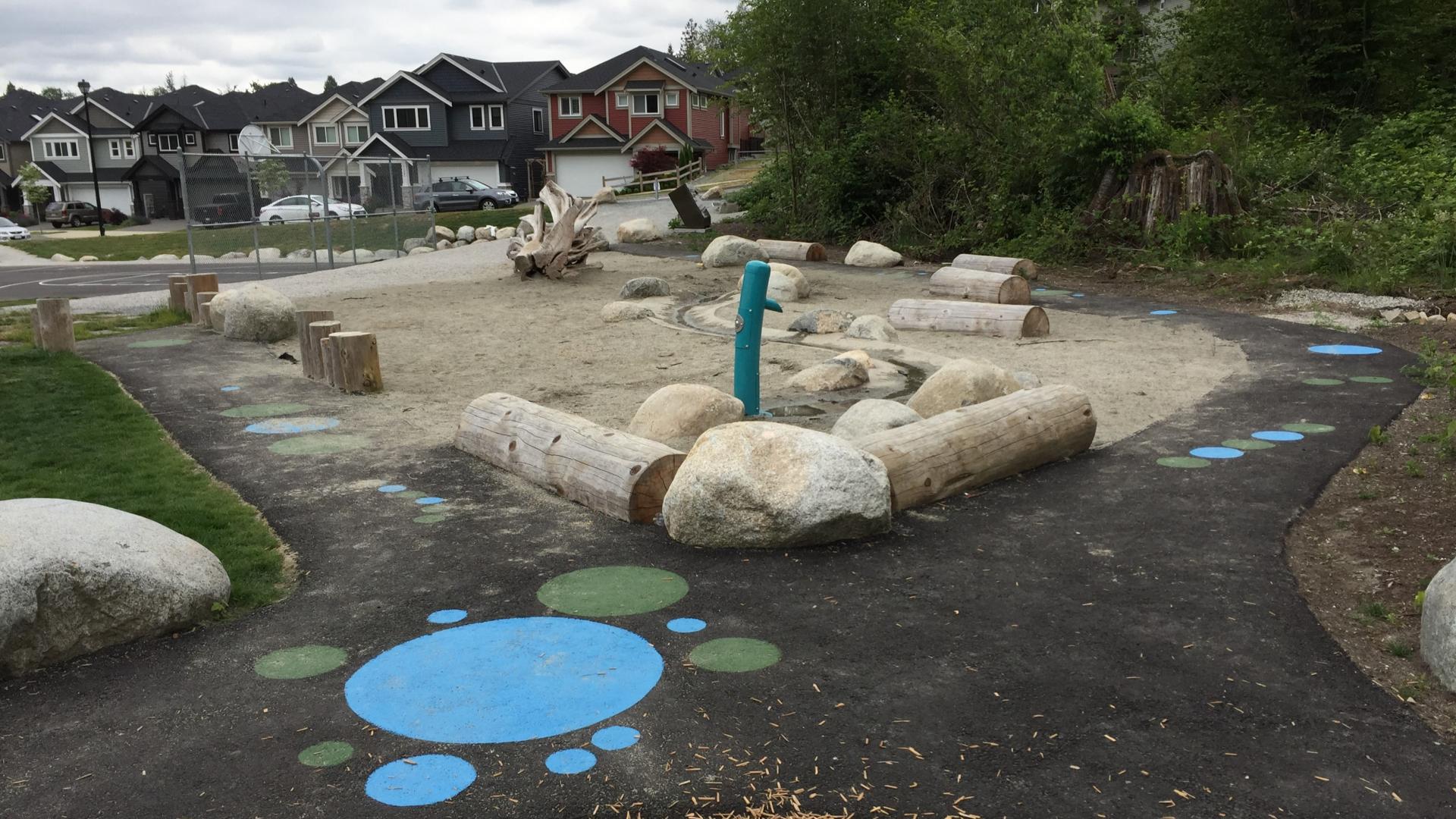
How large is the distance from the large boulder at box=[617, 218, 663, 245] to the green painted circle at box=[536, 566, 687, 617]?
19.7 m

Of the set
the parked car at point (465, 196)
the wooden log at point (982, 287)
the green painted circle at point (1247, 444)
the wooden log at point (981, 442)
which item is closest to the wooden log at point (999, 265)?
the wooden log at point (982, 287)

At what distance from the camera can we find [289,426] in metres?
7.93

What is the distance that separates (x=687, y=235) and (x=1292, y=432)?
18605 mm

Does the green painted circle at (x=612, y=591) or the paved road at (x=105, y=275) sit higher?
the paved road at (x=105, y=275)

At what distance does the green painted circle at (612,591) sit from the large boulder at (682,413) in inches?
84.2

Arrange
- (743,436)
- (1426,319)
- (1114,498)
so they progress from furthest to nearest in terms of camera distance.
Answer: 1. (1426,319)
2. (1114,498)
3. (743,436)

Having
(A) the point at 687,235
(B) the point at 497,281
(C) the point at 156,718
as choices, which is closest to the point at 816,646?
(C) the point at 156,718

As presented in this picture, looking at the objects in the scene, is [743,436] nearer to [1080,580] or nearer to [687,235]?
[1080,580]

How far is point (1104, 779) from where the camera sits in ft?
10.7

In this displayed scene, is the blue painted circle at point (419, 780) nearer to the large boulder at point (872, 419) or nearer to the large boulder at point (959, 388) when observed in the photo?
the large boulder at point (872, 419)

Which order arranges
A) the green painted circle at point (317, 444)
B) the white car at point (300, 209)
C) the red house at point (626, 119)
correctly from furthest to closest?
the red house at point (626, 119) → the white car at point (300, 209) → the green painted circle at point (317, 444)

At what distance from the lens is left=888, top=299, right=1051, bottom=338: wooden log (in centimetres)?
1148

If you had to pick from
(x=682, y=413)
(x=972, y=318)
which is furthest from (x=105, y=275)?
(x=682, y=413)

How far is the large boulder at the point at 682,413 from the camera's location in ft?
23.6
